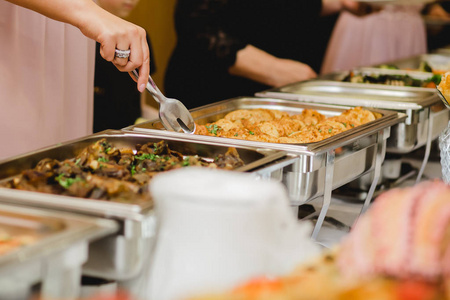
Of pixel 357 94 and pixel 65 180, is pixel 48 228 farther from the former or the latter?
pixel 357 94

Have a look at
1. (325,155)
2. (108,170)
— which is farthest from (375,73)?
(108,170)

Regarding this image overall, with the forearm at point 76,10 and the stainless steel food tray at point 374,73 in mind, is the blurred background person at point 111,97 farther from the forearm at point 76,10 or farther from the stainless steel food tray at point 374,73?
the forearm at point 76,10

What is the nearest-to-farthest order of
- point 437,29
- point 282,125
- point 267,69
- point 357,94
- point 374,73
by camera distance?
point 282,125, point 357,94, point 374,73, point 267,69, point 437,29

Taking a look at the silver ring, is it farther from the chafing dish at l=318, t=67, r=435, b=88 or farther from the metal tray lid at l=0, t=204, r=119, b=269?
the chafing dish at l=318, t=67, r=435, b=88

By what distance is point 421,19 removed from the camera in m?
5.68

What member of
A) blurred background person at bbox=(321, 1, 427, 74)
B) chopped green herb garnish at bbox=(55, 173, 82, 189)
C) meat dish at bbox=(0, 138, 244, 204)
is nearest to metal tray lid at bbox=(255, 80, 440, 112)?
meat dish at bbox=(0, 138, 244, 204)

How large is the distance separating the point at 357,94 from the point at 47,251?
2.33 meters

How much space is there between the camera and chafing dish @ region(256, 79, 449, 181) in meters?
2.46

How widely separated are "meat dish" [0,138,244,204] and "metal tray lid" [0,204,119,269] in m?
0.15

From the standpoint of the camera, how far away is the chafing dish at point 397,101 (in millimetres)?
2455

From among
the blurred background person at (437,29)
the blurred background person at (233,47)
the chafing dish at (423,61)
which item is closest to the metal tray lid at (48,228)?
the blurred background person at (233,47)

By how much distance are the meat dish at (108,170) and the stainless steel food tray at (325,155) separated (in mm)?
150

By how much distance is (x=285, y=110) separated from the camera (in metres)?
2.65

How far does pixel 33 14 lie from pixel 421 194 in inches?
65.4
